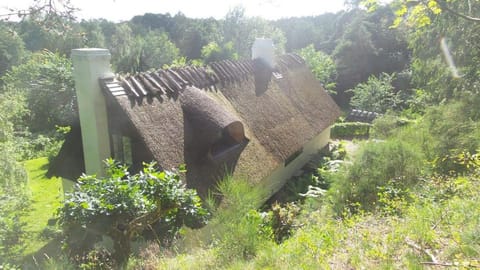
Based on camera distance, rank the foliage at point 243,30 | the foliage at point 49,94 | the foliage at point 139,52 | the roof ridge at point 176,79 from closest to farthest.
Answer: the roof ridge at point 176,79
the foliage at point 49,94
the foliage at point 139,52
the foliage at point 243,30

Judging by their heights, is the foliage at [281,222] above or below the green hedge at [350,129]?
above

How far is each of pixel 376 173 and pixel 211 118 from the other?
424 cm

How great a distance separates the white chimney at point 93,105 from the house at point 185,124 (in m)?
0.02

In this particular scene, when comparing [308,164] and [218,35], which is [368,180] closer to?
[308,164]

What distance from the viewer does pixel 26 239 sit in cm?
838

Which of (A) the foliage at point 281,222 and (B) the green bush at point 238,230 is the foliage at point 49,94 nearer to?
(A) the foliage at point 281,222

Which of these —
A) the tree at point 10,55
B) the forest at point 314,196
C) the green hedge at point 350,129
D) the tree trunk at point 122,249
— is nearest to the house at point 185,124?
the forest at point 314,196

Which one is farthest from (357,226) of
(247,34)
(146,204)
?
(247,34)

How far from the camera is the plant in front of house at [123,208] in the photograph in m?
4.05

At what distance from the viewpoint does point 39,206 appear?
11.2m

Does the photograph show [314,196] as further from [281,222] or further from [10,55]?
[10,55]

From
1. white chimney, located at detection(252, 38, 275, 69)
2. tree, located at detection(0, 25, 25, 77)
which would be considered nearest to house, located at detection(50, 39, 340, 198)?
white chimney, located at detection(252, 38, 275, 69)

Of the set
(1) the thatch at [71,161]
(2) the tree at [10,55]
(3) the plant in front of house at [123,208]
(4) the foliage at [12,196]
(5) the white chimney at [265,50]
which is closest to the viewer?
(3) the plant in front of house at [123,208]

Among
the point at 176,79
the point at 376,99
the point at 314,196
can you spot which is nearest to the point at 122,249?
the point at 176,79
